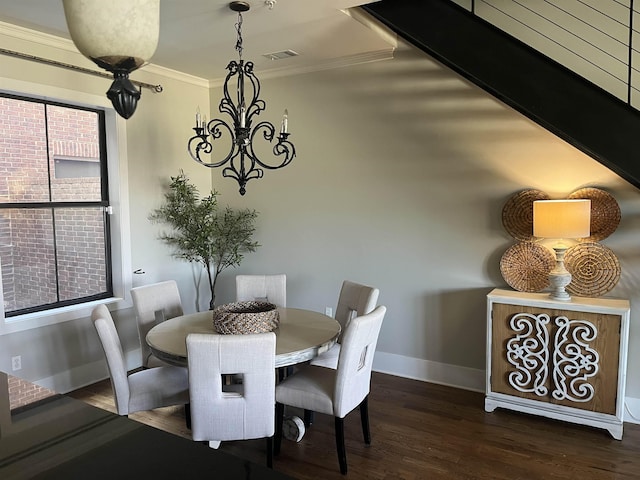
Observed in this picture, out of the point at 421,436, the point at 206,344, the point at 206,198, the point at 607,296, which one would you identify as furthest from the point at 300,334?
the point at 206,198

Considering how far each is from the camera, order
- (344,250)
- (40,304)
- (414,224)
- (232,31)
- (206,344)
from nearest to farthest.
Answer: (206,344), (232,31), (40,304), (414,224), (344,250)

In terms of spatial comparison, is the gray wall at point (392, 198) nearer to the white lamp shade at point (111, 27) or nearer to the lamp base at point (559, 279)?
the lamp base at point (559, 279)

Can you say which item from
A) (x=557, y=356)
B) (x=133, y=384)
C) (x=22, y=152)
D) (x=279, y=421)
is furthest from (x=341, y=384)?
(x=22, y=152)

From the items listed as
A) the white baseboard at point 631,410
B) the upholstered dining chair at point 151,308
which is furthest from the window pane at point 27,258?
the white baseboard at point 631,410

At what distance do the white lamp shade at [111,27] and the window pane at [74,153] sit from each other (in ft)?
11.1

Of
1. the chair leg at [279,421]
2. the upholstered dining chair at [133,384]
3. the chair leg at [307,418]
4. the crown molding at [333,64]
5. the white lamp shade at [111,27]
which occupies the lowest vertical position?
the chair leg at [307,418]

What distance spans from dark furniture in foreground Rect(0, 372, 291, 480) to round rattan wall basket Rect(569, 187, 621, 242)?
304 centimetres

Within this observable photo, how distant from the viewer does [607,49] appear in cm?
330

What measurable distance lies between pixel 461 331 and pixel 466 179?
1.22m

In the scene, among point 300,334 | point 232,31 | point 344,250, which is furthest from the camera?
point 344,250

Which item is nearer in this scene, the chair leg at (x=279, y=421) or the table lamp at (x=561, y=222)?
the chair leg at (x=279, y=421)

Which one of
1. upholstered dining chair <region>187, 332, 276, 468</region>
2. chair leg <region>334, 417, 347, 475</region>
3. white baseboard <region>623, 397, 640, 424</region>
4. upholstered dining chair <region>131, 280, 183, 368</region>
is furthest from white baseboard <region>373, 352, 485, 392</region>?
upholstered dining chair <region>187, 332, 276, 468</region>

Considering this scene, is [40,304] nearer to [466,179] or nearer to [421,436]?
[421,436]

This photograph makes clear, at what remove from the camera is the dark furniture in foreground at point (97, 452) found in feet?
3.17
